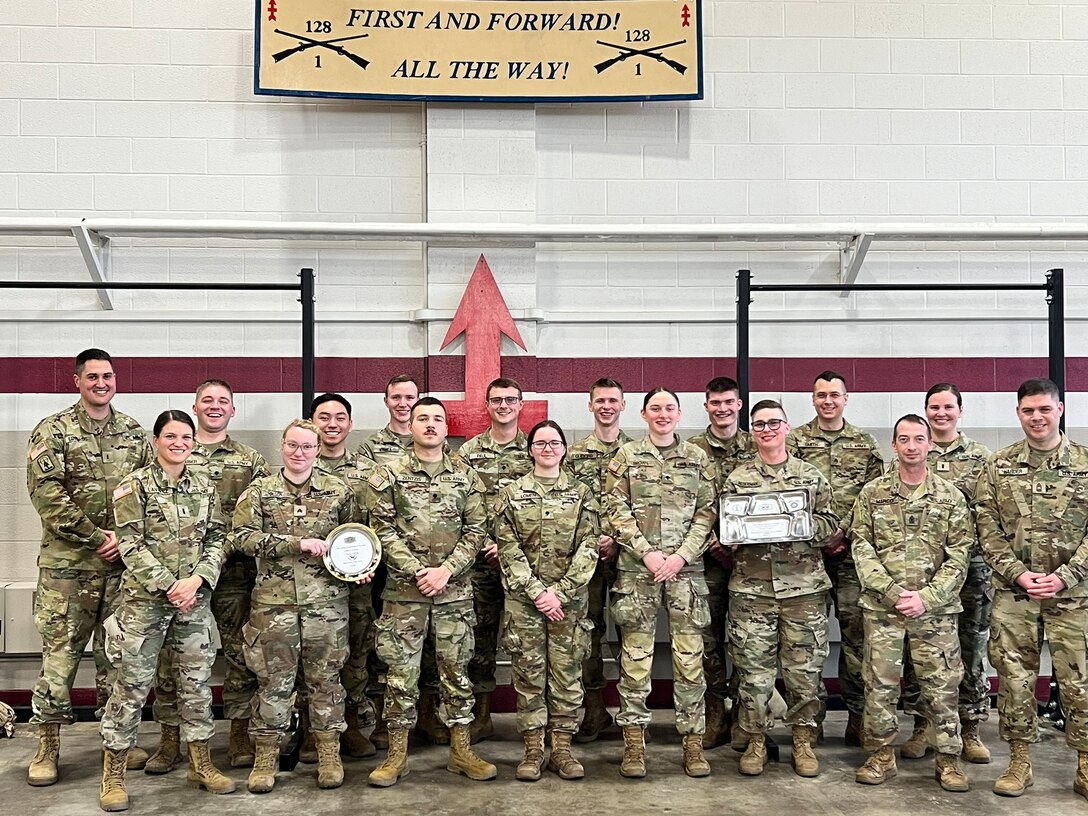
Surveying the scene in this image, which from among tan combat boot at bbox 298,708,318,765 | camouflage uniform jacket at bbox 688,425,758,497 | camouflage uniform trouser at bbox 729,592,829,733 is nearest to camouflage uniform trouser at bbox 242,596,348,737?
tan combat boot at bbox 298,708,318,765

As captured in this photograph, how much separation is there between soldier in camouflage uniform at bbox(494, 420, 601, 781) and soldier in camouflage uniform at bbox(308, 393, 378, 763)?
2.37 feet

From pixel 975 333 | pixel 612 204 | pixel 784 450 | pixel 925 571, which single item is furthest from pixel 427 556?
pixel 975 333

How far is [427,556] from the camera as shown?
14.4ft

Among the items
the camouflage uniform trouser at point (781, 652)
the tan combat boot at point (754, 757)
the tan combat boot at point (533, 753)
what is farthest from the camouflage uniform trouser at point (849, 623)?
the tan combat boot at point (533, 753)

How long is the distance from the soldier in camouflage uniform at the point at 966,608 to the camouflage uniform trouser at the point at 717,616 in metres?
0.90

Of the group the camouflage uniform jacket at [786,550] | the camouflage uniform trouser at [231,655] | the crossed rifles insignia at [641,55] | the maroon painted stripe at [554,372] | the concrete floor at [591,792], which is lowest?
A: the concrete floor at [591,792]

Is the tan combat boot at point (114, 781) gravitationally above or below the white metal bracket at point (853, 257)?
below

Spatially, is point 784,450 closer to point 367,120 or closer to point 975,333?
point 975,333

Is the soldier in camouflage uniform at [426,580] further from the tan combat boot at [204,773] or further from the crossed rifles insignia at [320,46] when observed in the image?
the crossed rifles insignia at [320,46]

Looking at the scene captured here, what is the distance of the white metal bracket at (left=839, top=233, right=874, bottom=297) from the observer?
5.61 meters

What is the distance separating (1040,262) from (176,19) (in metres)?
5.63

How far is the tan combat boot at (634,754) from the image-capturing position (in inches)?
172

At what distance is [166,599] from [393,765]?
1279mm

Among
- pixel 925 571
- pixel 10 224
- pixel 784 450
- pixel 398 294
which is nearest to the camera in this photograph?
pixel 925 571
